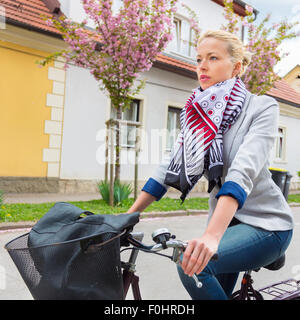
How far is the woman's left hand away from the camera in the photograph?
1441mm

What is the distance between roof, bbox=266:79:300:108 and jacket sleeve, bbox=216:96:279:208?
65.2 feet

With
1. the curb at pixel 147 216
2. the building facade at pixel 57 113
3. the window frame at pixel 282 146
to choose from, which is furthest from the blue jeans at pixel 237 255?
the window frame at pixel 282 146

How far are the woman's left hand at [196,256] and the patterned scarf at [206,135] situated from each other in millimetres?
438

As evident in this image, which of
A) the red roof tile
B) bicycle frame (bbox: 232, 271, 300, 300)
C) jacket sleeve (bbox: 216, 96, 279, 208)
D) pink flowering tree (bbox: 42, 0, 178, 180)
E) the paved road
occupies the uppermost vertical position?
the red roof tile

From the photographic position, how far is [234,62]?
2.03 metres

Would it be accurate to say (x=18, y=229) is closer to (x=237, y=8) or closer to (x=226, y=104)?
(x=226, y=104)

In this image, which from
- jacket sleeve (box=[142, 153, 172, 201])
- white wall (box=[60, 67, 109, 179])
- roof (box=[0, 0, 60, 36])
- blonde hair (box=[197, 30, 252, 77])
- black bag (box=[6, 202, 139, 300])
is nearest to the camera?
black bag (box=[6, 202, 139, 300])

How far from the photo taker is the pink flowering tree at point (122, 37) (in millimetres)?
10102

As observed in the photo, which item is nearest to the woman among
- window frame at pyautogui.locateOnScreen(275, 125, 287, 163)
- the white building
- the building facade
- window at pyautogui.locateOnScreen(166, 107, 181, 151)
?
the building facade

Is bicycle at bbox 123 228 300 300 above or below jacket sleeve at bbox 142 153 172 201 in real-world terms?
below

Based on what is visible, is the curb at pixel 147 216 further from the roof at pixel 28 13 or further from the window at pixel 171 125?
the window at pixel 171 125

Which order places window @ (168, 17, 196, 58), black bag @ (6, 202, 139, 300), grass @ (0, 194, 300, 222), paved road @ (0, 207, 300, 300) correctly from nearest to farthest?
black bag @ (6, 202, 139, 300) → paved road @ (0, 207, 300, 300) → grass @ (0, 194, 300, 222) → window @ (168, 17, 196, 58)

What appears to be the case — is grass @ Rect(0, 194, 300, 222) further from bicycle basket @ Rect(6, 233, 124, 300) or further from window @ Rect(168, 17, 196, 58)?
window @ Rect(168, 17, 196, 58)
